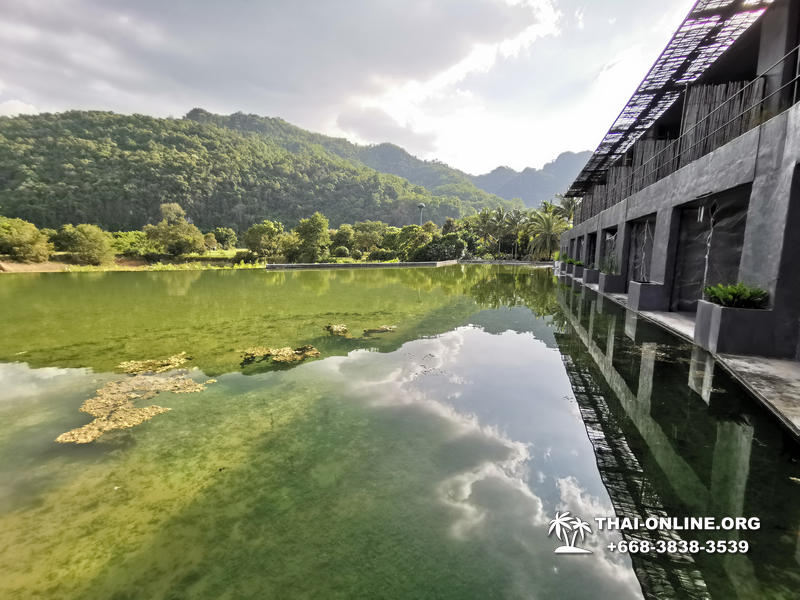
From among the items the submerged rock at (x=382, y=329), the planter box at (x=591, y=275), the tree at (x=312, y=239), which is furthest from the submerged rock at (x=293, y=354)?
the tree at (x=312, y=239)

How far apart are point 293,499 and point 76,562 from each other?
1390 mm

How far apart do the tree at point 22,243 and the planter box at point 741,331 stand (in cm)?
4967

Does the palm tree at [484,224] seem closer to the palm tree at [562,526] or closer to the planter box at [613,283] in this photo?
the planter box at [613,283]

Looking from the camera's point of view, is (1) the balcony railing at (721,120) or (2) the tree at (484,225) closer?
(1) the balcony railing at (721,120)

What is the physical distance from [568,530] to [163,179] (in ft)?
293

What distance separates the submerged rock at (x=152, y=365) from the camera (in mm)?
6203

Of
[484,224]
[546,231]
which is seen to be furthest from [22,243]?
[546,231]

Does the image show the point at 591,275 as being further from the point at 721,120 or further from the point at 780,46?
the point at 780,46

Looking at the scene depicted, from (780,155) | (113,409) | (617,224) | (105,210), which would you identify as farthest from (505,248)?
(105,210)

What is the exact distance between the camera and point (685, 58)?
10227mm

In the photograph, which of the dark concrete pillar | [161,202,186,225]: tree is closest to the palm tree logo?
the dark concrete pillar

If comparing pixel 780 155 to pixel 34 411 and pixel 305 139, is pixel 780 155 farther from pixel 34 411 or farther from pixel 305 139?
pixel 305 139

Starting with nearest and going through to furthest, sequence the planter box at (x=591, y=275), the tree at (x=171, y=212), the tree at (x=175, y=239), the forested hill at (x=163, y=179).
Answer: the planter box at (x=591, y=275)
the tree at (x=175, y=239)
the forested hill at (x=163, y=179)
the tree at (x=171, y=212)

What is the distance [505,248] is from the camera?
54500 mm
